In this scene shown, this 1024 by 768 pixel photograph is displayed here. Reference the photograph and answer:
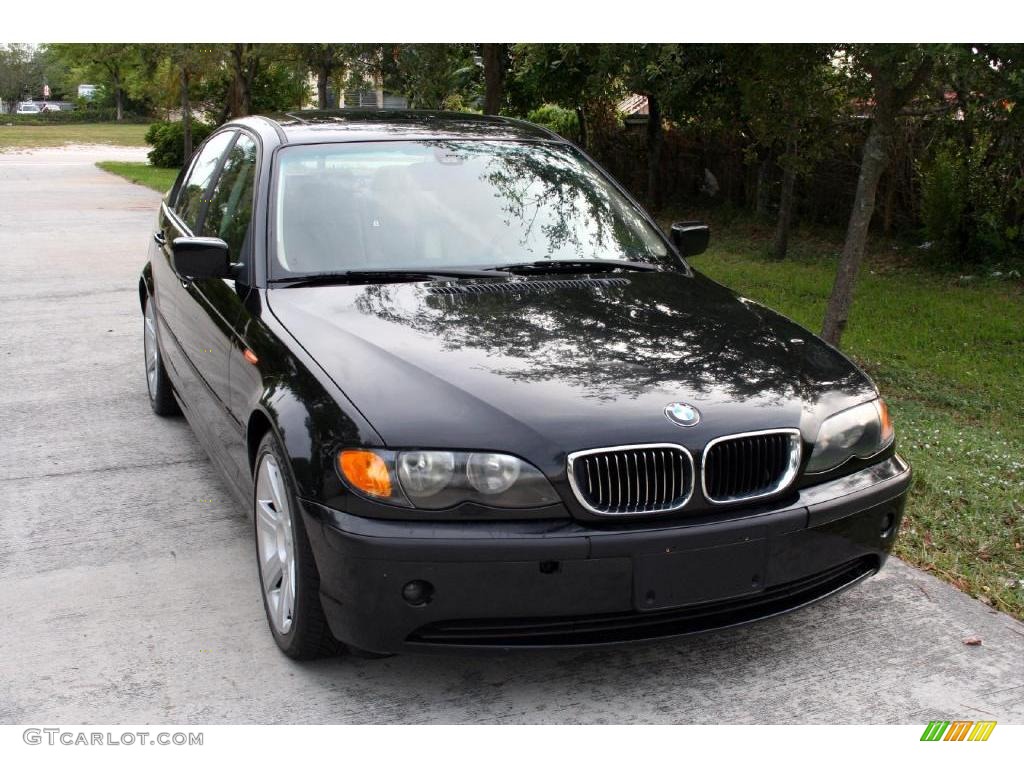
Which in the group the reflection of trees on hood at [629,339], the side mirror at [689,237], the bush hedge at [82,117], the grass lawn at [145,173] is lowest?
the bush hedge at [82,117]

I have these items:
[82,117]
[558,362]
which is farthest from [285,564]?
[82,117]

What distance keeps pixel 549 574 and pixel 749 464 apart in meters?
0.66

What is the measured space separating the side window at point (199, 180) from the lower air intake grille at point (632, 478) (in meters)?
2.88

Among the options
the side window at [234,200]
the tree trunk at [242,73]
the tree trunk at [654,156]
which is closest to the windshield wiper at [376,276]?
the side window at [234,200]

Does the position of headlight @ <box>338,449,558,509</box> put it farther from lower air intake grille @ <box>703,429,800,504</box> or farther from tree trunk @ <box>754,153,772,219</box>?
tree trunk @ <box>754,153,772,219</box>

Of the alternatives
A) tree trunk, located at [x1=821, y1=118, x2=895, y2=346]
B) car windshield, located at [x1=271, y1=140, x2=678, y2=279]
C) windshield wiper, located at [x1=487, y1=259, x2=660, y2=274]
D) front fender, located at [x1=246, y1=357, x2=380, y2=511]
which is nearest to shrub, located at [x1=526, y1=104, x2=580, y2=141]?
tree trunk, located at [x1=821, y1=118, x2=895, y2=346]

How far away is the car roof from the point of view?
4.64 meters

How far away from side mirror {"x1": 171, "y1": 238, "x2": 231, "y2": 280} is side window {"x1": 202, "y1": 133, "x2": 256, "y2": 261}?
0.13m

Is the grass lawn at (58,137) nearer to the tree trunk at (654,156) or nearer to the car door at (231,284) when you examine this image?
the tree trunk at (654,156)

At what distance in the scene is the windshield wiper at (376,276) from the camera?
3996 millimetres

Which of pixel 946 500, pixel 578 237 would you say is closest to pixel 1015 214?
pixel 946 500

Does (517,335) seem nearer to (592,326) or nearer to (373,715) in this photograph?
(592,326)

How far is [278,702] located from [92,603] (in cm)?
103

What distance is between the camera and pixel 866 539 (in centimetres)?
339
